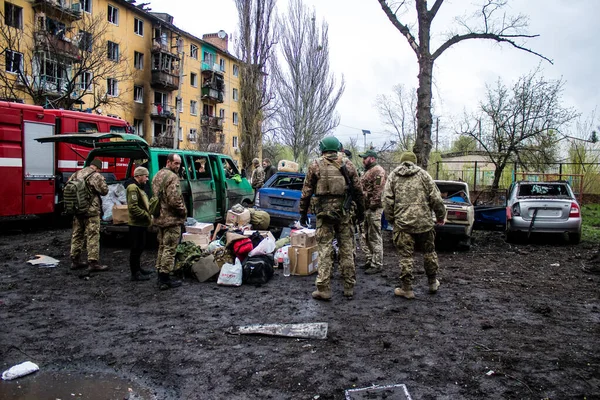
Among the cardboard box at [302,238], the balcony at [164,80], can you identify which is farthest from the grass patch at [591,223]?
the balcony at [164,80]

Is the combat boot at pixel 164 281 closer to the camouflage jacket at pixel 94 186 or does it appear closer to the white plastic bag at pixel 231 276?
the white plastic bag at pixel 231 276

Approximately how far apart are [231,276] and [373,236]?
2400mm

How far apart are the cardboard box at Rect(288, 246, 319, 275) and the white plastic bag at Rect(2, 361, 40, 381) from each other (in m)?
3.86

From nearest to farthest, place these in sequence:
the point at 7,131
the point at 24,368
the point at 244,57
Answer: the point at 24,368, the point at 7,131, the point at 244,57

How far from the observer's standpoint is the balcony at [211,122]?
39.6 m

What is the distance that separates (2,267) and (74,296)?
8.23 feet

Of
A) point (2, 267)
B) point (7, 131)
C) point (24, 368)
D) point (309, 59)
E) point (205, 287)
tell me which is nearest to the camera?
point (24, 368)

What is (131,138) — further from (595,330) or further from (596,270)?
(596,270)

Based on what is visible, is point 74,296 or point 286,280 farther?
point 286,280

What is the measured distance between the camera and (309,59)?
30.7 meters

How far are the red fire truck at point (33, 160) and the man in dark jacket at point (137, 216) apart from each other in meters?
3.18

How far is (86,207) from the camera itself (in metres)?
6.46

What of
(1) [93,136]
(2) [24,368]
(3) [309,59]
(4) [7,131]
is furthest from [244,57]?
(2) [24,368]

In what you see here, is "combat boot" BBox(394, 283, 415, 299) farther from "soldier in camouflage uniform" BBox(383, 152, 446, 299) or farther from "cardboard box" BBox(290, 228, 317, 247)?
"cardboard box" BBox(290, 228, 317, 247)
